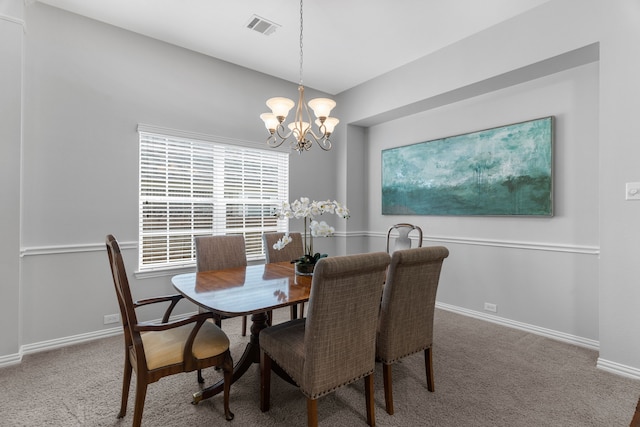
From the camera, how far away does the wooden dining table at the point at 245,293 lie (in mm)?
1731

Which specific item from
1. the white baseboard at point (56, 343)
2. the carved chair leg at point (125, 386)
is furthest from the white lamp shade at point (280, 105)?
the white baseboard at point (56, 343)

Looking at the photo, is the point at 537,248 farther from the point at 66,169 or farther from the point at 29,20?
the point at 29,20

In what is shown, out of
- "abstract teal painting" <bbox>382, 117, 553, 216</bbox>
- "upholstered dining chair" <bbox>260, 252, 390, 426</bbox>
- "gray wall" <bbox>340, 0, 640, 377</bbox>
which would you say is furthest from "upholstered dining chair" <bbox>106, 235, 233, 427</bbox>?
"abstract teal painting" <bbox>382, 117, 553, 216</bbox>

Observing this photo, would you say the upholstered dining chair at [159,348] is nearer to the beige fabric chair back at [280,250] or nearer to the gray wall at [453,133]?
the beige fabric chair back at [280,250]

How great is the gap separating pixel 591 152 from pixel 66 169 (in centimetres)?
468

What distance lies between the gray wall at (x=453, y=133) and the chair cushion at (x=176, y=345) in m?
1.63

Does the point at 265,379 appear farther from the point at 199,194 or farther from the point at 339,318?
the point at 199,194

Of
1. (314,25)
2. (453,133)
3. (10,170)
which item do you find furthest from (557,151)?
(10,170)

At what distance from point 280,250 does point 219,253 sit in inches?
25.0

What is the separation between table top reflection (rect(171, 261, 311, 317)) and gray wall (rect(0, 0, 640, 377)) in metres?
1.36

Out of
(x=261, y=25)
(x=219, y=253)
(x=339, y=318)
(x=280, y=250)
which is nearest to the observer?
(x=339, y=318)

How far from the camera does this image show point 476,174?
11.7 ft

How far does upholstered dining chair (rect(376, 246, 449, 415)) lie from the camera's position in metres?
1.82

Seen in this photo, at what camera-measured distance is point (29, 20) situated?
8.87 feet
